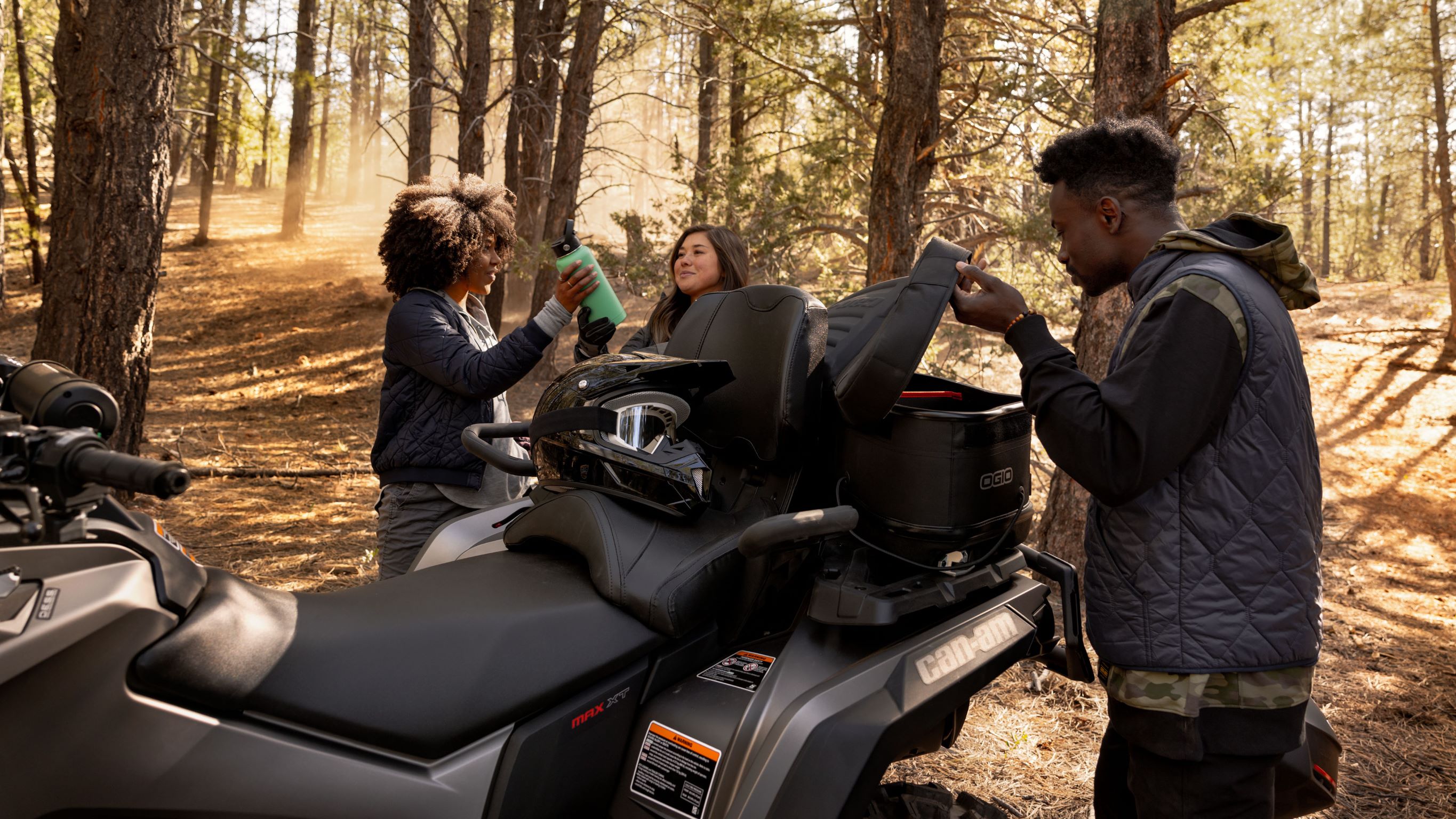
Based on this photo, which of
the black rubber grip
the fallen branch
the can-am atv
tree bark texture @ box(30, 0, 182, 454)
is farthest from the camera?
the fallen branch

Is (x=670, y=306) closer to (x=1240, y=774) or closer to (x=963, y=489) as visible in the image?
(x=963, y=489)

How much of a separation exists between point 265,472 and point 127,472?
750cm

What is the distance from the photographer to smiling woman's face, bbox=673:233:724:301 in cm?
433

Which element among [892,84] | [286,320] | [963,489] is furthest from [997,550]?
[286,320]

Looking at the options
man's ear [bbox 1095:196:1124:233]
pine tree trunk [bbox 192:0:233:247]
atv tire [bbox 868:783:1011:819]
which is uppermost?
pine tree trunk [bbox 192:0:233:247]

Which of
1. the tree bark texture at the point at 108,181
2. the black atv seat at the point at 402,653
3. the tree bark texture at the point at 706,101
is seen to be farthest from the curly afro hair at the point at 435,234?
the tree bark texture at the point at 706,101

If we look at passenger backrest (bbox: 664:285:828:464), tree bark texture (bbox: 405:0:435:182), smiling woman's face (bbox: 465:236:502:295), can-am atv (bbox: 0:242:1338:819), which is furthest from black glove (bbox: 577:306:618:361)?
tree bark texture (bbox: 405:0:435:182)

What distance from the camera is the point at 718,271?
14.3 ft

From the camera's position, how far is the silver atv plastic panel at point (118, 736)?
1.32 metres

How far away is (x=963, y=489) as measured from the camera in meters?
2.08

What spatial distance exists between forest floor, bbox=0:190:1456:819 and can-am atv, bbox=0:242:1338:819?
69.1 inches

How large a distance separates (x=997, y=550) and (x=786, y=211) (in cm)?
732

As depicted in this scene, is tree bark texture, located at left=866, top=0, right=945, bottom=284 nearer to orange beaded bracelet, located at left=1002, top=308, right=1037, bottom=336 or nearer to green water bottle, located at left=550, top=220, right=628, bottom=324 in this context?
green water bottle, located at left=550, top=220, right=628, bottom=324

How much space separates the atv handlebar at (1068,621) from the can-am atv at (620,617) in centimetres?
1
